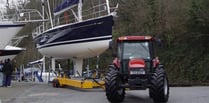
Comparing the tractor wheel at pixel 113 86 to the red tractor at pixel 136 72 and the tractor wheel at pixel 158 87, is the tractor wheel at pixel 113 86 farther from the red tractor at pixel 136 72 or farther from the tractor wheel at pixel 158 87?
the tractor wheel at pixel 158 87

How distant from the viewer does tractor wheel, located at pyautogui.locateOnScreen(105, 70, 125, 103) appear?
15.6m

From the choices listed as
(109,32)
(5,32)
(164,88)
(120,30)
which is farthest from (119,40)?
(120,30)

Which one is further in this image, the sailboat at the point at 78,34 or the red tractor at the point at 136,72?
the sailboat at the point at 78,34

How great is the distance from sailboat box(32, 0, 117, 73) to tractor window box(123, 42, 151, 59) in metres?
7.93

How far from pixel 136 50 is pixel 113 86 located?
1752 millimetres

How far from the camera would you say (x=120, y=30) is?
36.7m

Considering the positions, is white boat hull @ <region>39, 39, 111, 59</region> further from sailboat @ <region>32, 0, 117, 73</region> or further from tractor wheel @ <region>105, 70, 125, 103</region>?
tractor wheel @ <region>105, 70, 125, 103</region>

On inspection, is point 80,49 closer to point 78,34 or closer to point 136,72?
point 78,34

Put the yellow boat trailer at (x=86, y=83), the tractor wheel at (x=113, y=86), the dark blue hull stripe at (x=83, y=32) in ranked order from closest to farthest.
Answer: the tractor wheel at (x=113, y=86) → the yellow boat trailer at (x=86, y=83) → the dark blue hull stripe at (x=83, y=32)

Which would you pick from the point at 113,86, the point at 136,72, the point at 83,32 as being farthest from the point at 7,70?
the point at 136,72

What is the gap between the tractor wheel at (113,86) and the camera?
51.3ft

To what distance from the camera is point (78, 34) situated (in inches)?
1010

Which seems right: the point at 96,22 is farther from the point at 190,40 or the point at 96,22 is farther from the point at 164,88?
the point at 164,88

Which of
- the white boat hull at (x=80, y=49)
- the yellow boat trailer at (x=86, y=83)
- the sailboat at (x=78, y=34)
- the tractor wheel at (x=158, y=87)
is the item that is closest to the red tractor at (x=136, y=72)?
the tractor wheel at (x=158, y=87)
